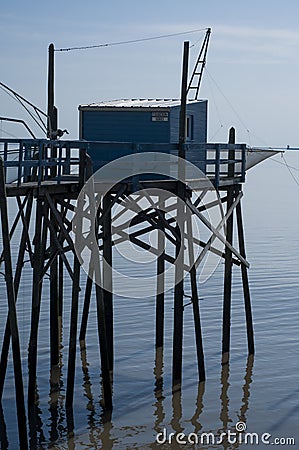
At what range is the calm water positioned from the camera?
47.2ft

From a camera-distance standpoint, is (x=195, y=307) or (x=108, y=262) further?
(x=195, y=307)

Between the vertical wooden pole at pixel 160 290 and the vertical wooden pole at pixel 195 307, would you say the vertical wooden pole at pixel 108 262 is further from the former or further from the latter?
the vertical wooden pole at pixel 160 290

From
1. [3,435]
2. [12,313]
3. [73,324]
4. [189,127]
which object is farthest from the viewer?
[189,127]

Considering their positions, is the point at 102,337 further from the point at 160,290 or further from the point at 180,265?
the point at 160,290

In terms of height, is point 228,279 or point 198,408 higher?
point 228,279

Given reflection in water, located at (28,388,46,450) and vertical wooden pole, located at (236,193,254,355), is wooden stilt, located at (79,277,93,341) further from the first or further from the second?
reflection in water, located at (28,388,46,450)

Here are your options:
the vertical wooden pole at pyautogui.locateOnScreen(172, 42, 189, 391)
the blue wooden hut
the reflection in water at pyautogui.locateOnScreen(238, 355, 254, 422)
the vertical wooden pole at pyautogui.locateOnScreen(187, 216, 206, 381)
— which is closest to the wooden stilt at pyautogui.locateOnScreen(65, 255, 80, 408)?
the vertical wooden pole at pyautogui.locateOnScreen(172, 42, 189, 391)

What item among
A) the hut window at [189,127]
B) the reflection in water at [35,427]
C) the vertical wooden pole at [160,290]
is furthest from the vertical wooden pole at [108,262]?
the hut window at [189,127]

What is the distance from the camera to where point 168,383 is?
55.1 feet

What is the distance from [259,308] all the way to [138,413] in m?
8.93

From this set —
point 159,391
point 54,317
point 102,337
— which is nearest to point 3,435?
point 102,337

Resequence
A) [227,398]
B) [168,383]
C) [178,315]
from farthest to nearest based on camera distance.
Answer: [168,383]
[227,398]
[178,315]

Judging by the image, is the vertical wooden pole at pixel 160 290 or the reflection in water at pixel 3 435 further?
the vertical wooden pole at pixel 160 290

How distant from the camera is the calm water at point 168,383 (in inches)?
567
